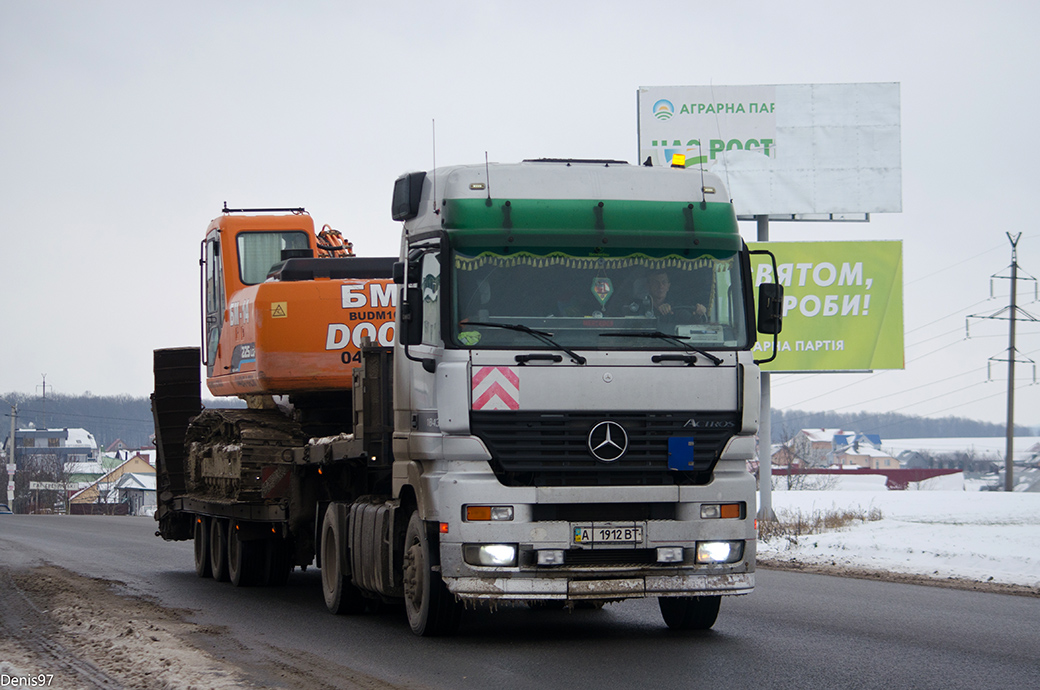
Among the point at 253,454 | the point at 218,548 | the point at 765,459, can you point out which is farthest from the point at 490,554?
the point at 765,459

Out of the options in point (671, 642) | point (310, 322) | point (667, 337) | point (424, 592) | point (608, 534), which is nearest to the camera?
point (608, 534)

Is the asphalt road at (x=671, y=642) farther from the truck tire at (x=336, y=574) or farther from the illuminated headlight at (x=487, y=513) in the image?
→ the illuminated headlight at (x=487, y=513)

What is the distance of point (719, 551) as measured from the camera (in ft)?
30.9

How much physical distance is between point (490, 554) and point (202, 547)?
8772 mm

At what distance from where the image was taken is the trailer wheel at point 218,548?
15836 millimetres

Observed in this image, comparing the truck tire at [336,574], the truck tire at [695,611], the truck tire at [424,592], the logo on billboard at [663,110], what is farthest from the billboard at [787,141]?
the truck tire at [424,592]

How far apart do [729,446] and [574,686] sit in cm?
245

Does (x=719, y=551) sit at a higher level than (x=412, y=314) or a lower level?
lower

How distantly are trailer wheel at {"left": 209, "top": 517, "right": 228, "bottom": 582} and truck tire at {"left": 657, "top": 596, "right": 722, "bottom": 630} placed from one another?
712 centimetres

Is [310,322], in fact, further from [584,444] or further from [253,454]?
[584,444]

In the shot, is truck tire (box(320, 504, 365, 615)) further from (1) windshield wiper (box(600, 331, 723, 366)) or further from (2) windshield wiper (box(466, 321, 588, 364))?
(1) windshield wiper (box(600, 331, 723, 366))

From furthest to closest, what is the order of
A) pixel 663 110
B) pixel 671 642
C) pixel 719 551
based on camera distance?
pixel 663 110
pixel 671 642
pixel 719 551

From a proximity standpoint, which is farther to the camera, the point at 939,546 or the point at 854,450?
the point at 854,450

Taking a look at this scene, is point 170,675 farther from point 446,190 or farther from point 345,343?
point 345,343
